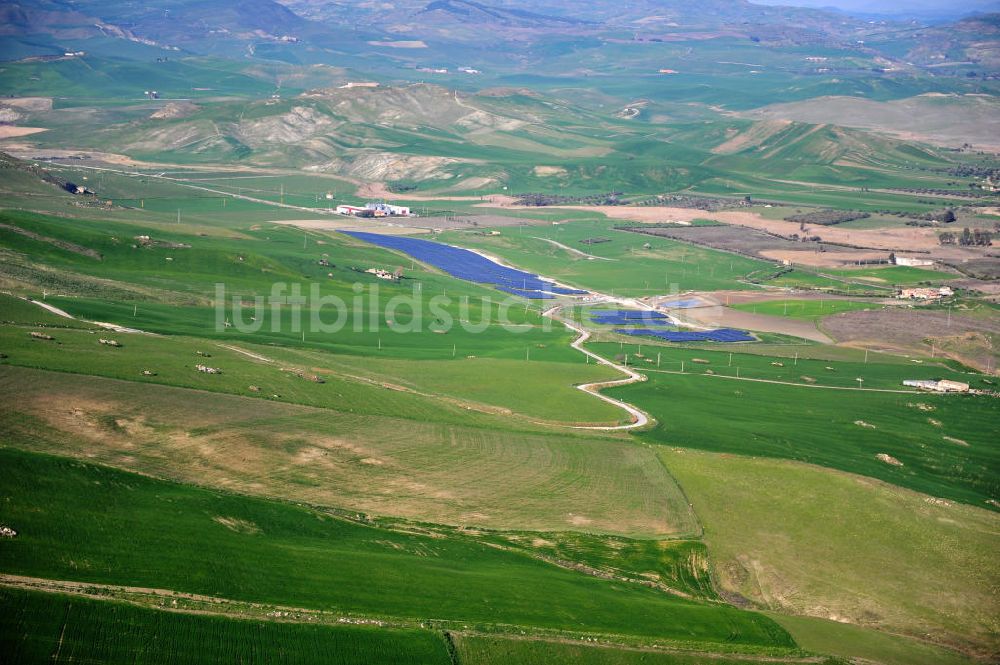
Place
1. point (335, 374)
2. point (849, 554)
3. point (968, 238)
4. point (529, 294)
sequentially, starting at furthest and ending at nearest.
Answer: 1. point (968, 238)
2. point (529, 294)
3. point (335, 374)
4. point (849, 554)

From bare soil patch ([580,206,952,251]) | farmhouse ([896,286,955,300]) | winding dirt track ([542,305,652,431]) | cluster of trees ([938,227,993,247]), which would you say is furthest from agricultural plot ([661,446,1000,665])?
cluster of trees ([938,227,993,247])

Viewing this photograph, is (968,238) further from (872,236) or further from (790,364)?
(790,364)

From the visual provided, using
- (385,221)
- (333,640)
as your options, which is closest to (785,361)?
(333,640)

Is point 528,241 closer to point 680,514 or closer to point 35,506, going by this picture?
point 680,514

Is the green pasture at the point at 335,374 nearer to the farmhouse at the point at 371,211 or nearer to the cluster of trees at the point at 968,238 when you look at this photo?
the farmhouse at the point at 371,211

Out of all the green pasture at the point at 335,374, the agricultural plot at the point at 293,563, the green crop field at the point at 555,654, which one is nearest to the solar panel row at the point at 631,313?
the green pasture at the point at 335,374

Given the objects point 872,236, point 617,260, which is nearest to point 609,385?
point 617,260

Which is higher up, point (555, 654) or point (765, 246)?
point (765, 246)
